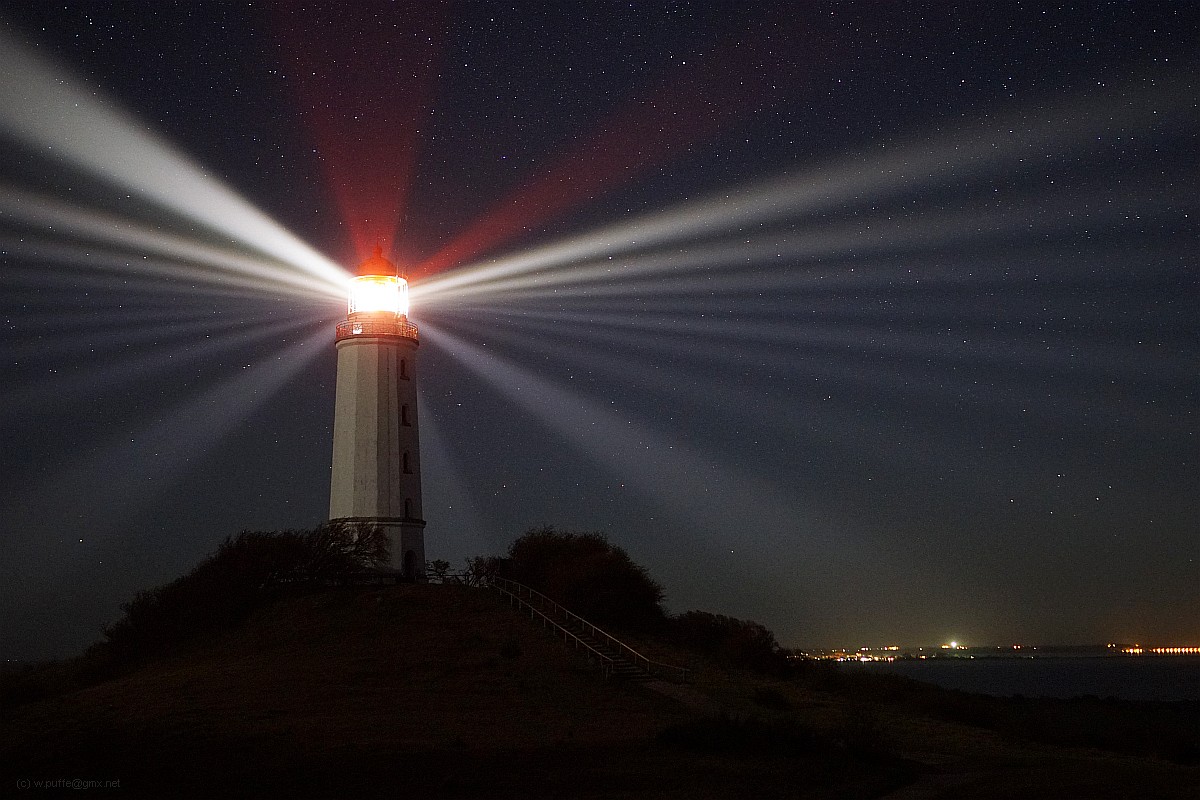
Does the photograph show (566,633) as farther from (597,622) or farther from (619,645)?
(597,622)

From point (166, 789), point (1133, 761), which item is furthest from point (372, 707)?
point (1133, 761)

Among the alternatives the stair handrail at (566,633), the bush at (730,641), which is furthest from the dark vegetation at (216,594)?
the bush at (730,641)

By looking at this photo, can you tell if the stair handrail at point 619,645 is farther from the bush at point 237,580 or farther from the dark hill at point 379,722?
the bush at point 237,580

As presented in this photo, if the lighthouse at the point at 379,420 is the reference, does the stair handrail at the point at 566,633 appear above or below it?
below

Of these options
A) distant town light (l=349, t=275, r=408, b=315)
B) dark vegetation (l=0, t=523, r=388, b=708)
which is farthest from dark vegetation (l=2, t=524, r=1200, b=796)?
distant town light (l=349, t=275, r=408, b=315)

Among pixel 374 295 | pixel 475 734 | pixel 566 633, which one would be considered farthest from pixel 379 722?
pixel 374 295
